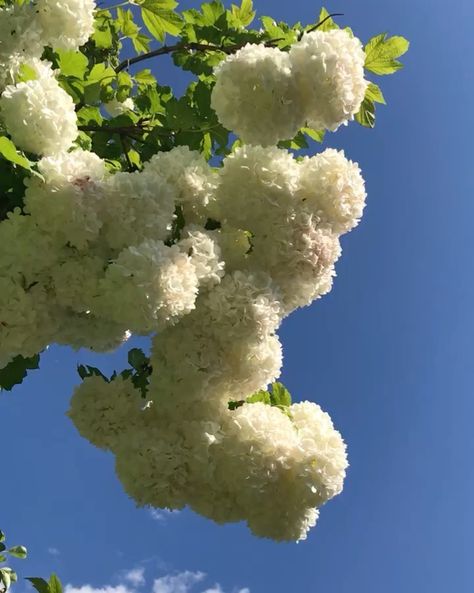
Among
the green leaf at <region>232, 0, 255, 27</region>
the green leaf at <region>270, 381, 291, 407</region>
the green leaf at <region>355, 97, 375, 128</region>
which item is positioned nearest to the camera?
the green leaf at <region>270, 381, 291, 407</region>

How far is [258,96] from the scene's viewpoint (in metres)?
2.48

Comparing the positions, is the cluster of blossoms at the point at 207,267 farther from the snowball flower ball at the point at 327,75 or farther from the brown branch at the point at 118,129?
the brown branch at the point at 118,129

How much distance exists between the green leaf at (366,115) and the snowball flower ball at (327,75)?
0.98 meters

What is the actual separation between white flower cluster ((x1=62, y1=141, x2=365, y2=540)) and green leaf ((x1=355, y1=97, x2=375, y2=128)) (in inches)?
39.9

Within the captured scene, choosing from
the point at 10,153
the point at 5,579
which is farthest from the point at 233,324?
the point at 5,579

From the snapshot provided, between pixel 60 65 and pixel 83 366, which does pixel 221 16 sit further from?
pixel 83 366

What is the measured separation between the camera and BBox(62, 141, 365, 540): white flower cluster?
241 cm

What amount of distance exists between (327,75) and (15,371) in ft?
6.74

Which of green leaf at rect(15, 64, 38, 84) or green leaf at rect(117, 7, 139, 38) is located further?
green leaf at rect(117, 7, 139, 38)

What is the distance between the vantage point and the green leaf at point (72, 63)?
3.28 meters

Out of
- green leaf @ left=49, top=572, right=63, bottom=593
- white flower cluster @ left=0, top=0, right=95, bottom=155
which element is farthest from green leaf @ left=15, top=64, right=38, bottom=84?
green leaf @ left=49, top=572, right=63, bottom=593

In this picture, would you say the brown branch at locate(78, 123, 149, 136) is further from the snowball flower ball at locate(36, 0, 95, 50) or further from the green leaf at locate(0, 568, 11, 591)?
the green leaf at locate(0, 568, 11, 591)

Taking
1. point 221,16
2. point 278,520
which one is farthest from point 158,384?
point 221,16

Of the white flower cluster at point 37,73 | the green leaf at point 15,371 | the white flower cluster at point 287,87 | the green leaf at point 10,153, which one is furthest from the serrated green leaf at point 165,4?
the green leaf at point 15,371
